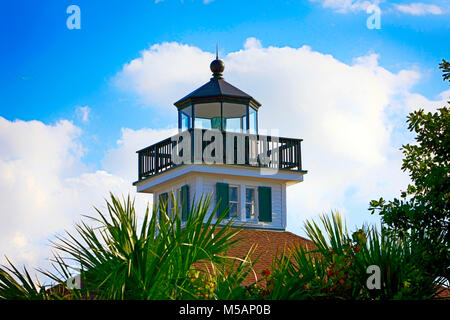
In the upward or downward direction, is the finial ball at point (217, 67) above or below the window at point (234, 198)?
above

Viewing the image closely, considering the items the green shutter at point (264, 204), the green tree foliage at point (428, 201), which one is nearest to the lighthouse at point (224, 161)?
the green shutter at point (264, 204)

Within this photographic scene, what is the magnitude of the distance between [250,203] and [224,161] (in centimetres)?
185

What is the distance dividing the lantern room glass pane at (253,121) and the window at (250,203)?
2.37 meters

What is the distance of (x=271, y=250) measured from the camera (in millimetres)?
20172

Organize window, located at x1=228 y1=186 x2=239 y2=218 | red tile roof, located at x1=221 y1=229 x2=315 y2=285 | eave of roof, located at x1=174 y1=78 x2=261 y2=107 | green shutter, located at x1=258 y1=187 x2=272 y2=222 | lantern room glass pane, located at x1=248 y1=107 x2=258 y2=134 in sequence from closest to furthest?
red tile roof, located at x1=221 y1=229 x2=315 y2=285 → window, located at x1=228 y1=186 x2=239 y2=218 → green shutter, located at x1=258 y1=187 x2=272 y2=222 → eave of roof, located at x1=174 y1=78 x2=261 y2=107 → lantern room glass pane, located at x1=248 y1=107 x2=258 y2=134

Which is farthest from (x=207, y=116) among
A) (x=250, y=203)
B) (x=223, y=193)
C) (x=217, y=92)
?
(x=250, y=203)

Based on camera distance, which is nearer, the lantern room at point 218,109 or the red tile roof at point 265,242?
the red tile roof at point 265,242

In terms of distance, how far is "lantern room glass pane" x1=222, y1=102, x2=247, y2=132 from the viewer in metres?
24.5

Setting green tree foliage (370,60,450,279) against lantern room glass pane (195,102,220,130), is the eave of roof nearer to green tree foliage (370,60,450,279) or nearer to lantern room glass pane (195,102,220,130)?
lantern room glass pane (195,102,220,130)

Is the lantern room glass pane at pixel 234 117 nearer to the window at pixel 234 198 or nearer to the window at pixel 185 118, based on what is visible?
the window at pixel 185 118

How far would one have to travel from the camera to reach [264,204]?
2341cm

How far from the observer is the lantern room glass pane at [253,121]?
24.7m

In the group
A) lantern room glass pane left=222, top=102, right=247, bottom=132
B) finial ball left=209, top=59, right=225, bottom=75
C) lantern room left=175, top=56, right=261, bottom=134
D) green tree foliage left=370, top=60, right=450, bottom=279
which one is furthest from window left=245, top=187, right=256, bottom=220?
green tree foliage left=370, top=60, right=450, bottom=279

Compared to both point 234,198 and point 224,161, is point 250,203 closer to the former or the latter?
point 234,198
